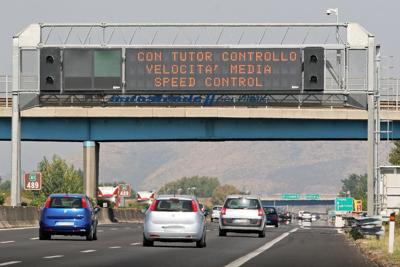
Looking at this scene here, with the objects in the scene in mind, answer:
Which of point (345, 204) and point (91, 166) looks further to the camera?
point (91, 166)

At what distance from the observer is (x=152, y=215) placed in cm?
3522

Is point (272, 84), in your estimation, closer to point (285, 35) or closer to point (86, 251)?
point (285, 35)

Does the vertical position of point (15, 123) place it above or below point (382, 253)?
above

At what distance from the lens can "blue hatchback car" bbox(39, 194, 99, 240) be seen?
38.7 m

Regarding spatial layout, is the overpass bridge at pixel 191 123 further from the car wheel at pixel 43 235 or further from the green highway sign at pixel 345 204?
the car wheel at pixel 43 235

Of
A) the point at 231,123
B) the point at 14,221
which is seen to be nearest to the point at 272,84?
the point at 14,221

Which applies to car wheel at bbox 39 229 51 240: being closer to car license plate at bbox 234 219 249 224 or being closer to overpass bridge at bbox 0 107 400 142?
car license plate at bbox 234 219 249 224

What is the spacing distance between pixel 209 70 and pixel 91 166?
2297cm

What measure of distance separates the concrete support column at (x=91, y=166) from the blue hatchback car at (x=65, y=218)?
3905 centimetres

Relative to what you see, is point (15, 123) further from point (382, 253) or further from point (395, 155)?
point (395, 155)

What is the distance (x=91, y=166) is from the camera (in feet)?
261

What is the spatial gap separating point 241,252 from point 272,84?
26.3 m

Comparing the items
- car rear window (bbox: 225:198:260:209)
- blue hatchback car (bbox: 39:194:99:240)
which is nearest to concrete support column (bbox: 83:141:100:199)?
car rear window (bbox: 225:198:260:209)

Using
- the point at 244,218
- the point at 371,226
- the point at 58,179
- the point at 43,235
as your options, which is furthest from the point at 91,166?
the point at 58,179
